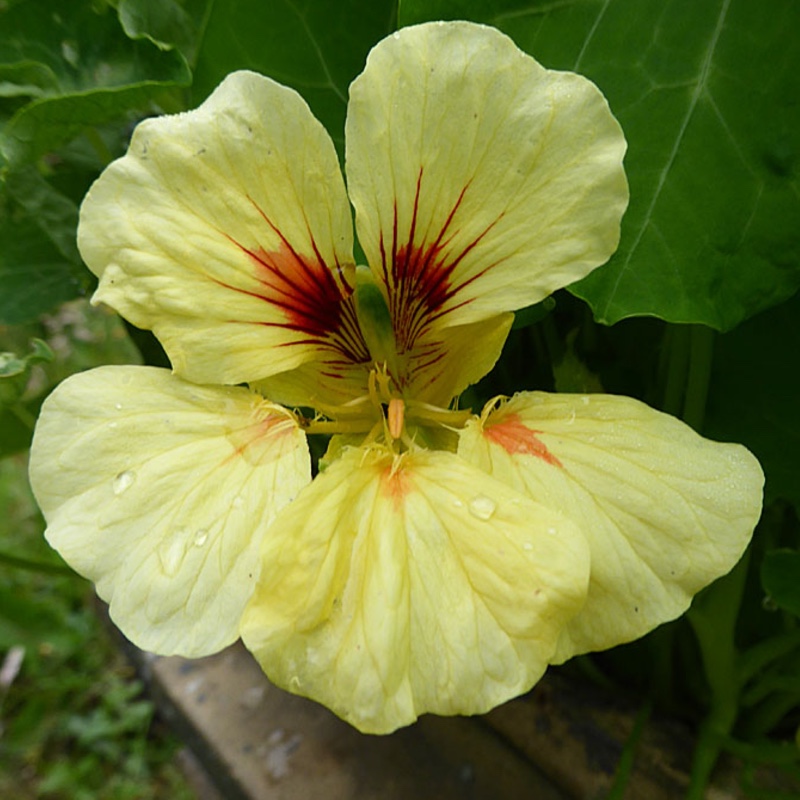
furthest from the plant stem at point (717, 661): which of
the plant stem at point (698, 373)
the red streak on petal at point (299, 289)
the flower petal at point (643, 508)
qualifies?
the red streak on petal at point (299, 289)

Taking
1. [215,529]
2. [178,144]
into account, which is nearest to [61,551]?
[215,529]

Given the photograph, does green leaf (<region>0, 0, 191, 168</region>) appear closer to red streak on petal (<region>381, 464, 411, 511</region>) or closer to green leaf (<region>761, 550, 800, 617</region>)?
red streak on petal (<region>381, 464, 411, 511</region>)

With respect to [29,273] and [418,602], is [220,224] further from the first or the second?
[29,273]

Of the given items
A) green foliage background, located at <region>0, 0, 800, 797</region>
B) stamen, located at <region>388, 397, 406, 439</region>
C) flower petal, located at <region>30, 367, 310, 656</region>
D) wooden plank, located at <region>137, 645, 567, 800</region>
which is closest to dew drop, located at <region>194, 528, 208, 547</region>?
flower petal, located at <region>30, 367, 310, 656</region>

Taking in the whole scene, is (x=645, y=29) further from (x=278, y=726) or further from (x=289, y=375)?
(x=278, y=726)

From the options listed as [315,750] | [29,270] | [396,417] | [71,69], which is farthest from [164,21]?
[315,750]

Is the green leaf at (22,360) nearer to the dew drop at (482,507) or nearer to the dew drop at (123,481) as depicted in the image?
the dew drop at (123,481)
